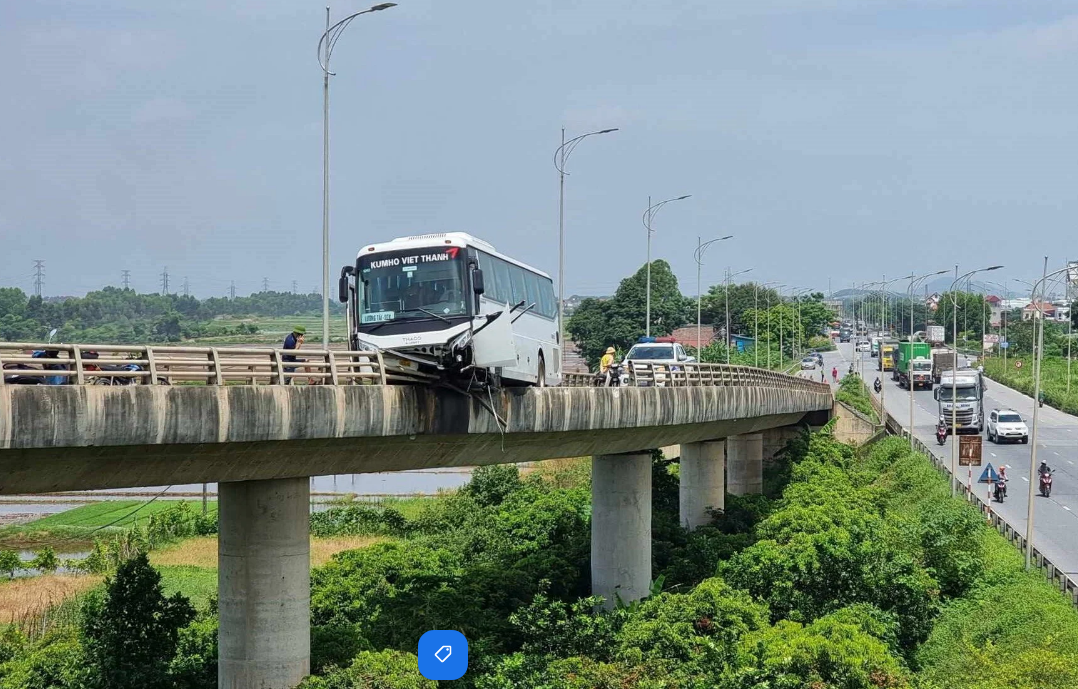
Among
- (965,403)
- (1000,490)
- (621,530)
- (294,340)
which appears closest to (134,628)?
(294,340)

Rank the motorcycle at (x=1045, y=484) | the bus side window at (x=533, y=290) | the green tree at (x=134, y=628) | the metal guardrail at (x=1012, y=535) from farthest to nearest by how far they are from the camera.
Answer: the motorcycle at (x=1045, y=484) < the metal guardrail at (x=1012, y=535) < the bus side window at (x=533, y=290) < the green tree at (x=134, y=628)

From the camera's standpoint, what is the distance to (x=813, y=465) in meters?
62.3

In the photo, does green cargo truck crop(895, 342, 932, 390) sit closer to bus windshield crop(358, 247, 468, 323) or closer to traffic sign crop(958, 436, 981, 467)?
traffic sign crop(958, 436, 981, 467)

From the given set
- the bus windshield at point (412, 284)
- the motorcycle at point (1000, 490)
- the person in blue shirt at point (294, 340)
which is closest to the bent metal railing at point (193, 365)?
the person in blue shirt at point (294, 340)

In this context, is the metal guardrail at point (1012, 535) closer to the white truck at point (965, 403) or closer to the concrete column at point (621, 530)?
the white truck at point (965, 403)

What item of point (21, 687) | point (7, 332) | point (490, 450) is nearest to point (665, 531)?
point (490, 450)

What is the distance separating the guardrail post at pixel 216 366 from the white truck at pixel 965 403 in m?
60.2

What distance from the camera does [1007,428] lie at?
73125mm

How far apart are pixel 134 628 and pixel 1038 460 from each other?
1992 inches

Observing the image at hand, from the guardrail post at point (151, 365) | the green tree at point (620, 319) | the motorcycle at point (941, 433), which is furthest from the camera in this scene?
the green tree at point (620, 319)

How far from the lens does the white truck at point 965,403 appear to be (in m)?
75.1

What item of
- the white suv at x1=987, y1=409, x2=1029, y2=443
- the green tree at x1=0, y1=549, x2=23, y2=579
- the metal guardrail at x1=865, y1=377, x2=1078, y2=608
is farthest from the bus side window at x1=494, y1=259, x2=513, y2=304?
the white suv at x1=987, y1=409, x2=1029, y2=443

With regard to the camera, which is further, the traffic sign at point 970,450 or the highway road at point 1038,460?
the traffic sign at point 970,450

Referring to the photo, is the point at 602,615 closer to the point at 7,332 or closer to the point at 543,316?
the point at 543,316
